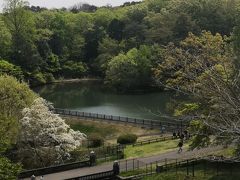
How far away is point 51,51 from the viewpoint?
332ft

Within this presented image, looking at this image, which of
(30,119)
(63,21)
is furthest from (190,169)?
(63,21)

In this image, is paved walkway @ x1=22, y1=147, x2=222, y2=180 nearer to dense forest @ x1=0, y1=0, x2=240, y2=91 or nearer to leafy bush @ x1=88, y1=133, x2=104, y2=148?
leafy bush @ x1=88, y1=133, x2=104, y2=148

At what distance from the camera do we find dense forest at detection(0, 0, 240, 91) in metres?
84.1

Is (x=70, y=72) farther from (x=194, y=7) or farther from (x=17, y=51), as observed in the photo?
(x=194, y=7)

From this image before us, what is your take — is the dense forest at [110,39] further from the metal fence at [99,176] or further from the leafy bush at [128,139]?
the metal fence at [99,176]

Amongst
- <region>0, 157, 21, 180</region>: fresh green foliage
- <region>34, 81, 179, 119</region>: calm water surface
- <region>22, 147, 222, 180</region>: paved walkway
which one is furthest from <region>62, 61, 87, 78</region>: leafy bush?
<region>0, 157, 21, 180</region>: fresh green foliage

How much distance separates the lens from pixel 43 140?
34625 millimetres

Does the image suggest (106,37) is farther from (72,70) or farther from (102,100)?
(102,100)

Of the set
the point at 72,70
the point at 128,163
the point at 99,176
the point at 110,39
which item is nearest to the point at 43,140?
the point at 128,163

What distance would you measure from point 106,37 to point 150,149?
68.6m

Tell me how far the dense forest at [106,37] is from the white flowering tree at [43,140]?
41.9 meters

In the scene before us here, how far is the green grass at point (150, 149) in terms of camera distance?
35.4 m

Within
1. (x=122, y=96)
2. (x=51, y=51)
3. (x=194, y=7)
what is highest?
(x=194, y=7)

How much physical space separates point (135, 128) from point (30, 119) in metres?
13.7
